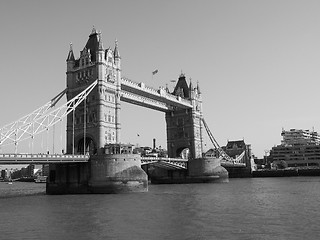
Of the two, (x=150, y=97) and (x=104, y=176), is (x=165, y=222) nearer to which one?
(x=104, y=176)

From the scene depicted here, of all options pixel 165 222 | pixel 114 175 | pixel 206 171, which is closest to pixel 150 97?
pixel 206 171

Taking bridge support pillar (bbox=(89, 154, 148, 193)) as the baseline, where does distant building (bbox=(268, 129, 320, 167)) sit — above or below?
above

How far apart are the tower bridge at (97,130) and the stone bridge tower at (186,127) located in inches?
253

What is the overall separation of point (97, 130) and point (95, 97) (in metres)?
5.94

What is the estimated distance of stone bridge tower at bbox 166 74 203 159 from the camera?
322 feet

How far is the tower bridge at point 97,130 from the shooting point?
2137 inches

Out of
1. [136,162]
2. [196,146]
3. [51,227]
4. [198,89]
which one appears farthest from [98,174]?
[198,89]

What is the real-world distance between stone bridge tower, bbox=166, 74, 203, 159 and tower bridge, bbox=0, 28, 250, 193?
21.1 ft

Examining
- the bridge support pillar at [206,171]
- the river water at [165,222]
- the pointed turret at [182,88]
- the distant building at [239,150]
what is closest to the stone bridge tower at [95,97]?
the bridge support pillar at [206,171]

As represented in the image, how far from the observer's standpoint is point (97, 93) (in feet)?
212

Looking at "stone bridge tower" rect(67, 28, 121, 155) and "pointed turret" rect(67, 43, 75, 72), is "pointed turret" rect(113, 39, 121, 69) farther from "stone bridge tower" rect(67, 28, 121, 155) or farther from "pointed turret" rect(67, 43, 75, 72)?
"pointed turret" rect(67, 43, 75, 72)

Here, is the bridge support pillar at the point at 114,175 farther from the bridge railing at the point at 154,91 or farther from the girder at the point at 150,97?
the bridge railing at the point at 154,91

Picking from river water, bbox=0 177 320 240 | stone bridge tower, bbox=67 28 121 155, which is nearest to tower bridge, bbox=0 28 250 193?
stone bridge tower, bbox=67 28 121 155

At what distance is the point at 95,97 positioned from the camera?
6488 centimetres
